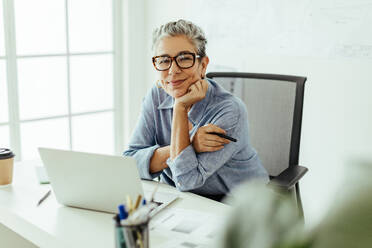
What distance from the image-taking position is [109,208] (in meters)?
1.28

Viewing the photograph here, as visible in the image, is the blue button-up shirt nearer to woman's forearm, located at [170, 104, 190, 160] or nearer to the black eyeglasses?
woman's forearm, located at [170, 104, 190, 160]

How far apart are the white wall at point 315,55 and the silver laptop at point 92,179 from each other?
49.0 inches

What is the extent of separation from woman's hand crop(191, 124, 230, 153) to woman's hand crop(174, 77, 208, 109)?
0.52 ft

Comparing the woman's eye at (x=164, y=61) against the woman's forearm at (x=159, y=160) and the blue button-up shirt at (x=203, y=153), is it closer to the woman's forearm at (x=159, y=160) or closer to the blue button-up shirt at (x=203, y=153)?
the blue button-up shirt at (x=203, y=153)

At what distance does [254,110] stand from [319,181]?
2.67ft

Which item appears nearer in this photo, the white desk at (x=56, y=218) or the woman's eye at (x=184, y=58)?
the white desk at (x=56, y=218)

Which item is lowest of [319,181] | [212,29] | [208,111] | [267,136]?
[319,181]

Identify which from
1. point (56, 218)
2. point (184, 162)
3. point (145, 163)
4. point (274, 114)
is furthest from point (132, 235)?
point (274, 114)

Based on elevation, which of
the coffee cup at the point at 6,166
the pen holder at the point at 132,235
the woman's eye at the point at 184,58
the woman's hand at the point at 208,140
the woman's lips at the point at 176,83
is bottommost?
the coffee cup at the point at 6,166

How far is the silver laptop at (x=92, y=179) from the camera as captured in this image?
1193 millimetres

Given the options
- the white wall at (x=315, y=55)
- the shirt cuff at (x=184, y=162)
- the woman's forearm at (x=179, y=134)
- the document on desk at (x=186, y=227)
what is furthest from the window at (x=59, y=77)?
the document on desk at (x=186, y=227)

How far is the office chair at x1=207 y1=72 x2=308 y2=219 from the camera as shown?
5.80 ft

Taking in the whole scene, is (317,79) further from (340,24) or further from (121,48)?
(121,48)

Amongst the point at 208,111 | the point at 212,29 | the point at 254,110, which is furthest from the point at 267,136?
the point at 212,29
